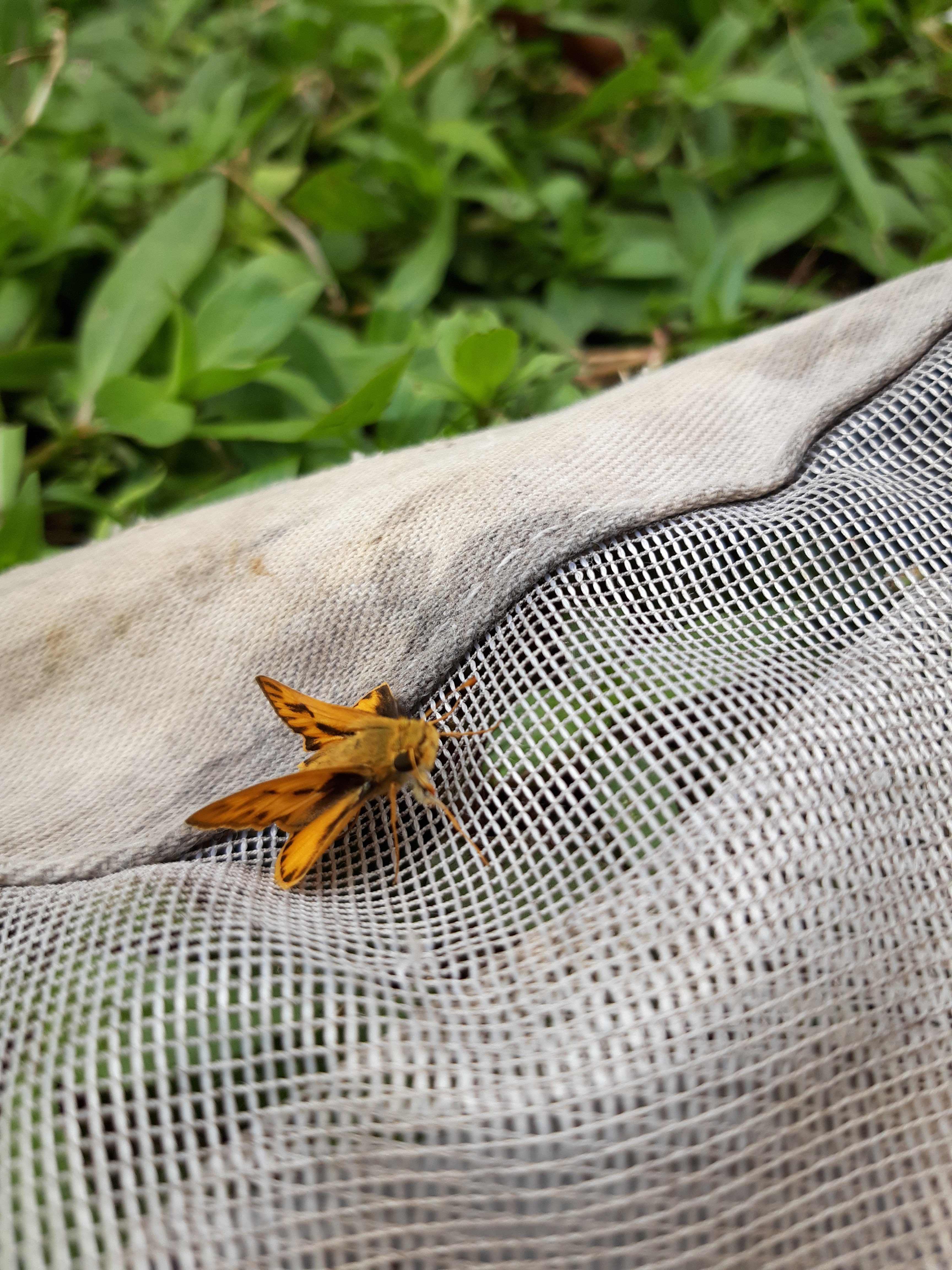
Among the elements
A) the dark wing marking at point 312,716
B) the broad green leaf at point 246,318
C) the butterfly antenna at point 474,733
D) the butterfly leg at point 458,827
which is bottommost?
the butterfly leg at point 458,827

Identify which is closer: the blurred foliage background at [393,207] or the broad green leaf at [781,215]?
the blurred foliage background at [393,207]

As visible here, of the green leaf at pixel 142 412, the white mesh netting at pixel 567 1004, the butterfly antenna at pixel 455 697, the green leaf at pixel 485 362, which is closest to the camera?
the white mesh netting at pixel 567 1004

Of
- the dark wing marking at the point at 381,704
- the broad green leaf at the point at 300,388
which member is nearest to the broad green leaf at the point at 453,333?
the broad green leaf at the point at 300,388

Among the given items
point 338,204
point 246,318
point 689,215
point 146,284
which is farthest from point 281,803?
point 689,215

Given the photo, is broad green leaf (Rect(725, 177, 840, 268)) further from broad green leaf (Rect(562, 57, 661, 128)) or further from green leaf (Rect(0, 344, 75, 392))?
green leaf (Rect(0, 344, 75, 392))

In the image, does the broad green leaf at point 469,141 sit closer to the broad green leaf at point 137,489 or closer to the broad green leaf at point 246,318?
the broad green leaf at point 246,318

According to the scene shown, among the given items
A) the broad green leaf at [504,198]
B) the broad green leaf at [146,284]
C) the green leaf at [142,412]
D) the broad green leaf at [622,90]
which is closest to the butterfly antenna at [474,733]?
the green leaf at [142,412]

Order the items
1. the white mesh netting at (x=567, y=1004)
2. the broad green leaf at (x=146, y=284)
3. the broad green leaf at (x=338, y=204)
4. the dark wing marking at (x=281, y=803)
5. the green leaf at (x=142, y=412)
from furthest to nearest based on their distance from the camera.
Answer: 1. the broad green leaf at (x=338, y=204)
2. the broad green leaf at (x=146, y=284)
3. the green leaf at (x=142, y=412)
4. the dark wing marking at (x=281, y=803)
5. the white mesh netting at (x=567, y=1004)

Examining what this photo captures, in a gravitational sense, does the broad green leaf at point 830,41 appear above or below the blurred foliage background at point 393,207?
above
